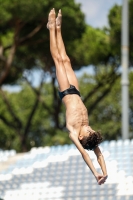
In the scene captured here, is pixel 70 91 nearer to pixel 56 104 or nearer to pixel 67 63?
pixel 67 63

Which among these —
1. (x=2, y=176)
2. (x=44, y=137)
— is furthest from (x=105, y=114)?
(x=2, y=176)

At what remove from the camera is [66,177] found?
10.1 metres

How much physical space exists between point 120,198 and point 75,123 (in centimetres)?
368

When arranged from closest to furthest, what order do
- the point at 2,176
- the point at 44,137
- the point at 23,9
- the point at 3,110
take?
1. the point at 2,176
2. the point at 23,9
3. the point at 3,110
4. the point at 44,137

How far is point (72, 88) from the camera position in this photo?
5.75m

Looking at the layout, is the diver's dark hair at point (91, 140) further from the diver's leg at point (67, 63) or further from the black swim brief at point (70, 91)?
the diver's leg at point (67, 63)

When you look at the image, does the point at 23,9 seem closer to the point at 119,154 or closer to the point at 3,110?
the point at 119,154

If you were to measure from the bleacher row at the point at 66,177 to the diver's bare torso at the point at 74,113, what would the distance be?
3606mm

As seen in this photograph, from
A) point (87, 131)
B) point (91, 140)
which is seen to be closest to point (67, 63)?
point (87, 131)

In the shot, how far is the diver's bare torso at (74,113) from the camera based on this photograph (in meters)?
5.56

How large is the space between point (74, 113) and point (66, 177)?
15.5 feet

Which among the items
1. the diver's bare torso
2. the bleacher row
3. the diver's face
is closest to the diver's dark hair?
the diver's face

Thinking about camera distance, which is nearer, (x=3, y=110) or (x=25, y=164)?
(x=25, y=164)

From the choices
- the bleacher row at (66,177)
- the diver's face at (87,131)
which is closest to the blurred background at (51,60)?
the bleacher row at (66,177)
